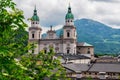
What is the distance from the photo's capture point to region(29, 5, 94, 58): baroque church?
172 meters

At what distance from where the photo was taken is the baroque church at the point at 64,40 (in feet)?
564

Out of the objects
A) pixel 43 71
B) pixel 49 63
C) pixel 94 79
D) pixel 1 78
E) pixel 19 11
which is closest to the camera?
pixel 1 78

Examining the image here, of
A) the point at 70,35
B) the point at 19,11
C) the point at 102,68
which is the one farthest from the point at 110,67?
the point at 70,35

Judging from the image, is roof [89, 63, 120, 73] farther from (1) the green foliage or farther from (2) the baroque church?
(2) the baroque church

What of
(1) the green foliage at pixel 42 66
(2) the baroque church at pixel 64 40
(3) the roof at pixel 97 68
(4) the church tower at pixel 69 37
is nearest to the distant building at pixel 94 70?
(3) the roof at pixel 97 68

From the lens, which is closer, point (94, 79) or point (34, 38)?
point (94, 79)

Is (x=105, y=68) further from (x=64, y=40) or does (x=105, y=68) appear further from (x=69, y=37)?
(x=64, y=40)

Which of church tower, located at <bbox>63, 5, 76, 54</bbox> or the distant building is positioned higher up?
church tower, located at <bbox>63, 5, 76, 54</bbox>

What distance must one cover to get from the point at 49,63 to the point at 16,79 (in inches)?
357

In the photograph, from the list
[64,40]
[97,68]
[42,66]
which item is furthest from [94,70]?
[64,40]

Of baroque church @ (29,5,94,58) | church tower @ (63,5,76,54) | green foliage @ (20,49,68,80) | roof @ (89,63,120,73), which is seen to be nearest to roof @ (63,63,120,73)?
roof @ (89,63,120,73)

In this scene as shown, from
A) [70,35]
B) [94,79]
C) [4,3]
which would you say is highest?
[70,35]

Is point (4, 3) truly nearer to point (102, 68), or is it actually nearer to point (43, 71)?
point (43, 71)

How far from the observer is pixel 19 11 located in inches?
552
